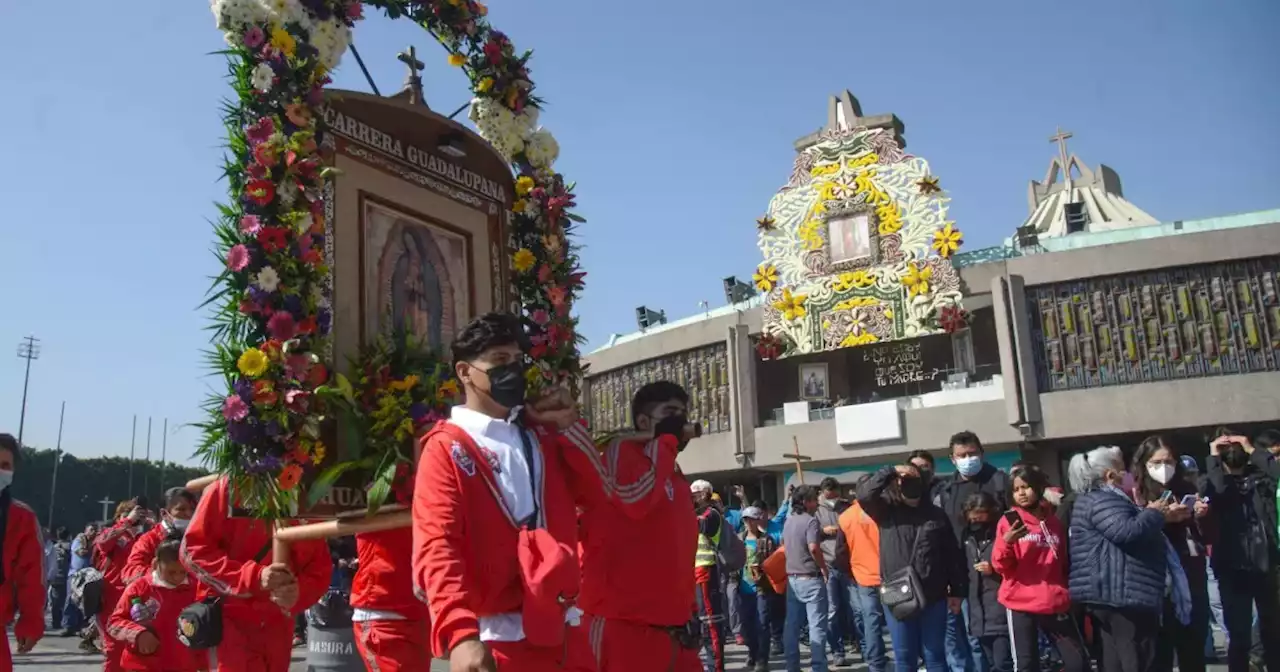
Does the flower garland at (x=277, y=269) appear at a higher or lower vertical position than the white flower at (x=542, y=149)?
lower

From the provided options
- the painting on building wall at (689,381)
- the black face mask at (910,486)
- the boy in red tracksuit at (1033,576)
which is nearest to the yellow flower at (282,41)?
the black face mask at (910,486)

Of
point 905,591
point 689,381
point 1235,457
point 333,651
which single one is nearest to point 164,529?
point 333,651

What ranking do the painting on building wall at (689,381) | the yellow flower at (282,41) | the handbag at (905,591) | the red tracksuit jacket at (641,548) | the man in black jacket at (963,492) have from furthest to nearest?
the painting on building wall at (689,381), the man in black jacket at (963,492), the handbag at (905,591), the yellow flower at (282,41), the red tracksuit jacket at (641,548)

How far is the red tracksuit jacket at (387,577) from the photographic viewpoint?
428 cm

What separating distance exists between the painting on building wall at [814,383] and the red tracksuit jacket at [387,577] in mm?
27390

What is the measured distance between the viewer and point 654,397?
4.30 metres

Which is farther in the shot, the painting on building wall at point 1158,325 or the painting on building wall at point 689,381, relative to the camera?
the painting on building wall at point 689,381

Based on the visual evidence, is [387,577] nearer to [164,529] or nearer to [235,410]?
[235,410]

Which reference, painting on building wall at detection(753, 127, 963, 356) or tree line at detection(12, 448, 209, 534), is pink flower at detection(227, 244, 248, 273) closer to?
painting on building wall at detection(753, 127, 963, 356)

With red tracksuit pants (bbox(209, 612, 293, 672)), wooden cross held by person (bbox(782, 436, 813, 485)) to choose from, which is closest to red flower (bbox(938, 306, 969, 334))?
wooden cross held by person (bbox(782, 436, 813, 485))

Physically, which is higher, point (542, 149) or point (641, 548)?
point (542, 149)

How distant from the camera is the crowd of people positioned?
10.2ft

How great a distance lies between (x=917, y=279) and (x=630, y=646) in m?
26.2

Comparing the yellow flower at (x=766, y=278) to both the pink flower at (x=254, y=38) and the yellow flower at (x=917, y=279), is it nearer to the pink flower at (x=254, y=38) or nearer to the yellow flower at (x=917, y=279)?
the yellow flower at (x=917, y=279)
